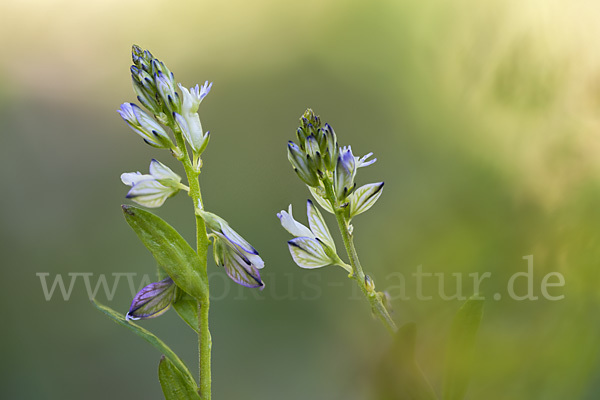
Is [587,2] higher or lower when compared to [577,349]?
higher

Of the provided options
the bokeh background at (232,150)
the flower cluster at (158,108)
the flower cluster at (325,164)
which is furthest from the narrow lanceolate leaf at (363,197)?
the bokeh background at (232,150)

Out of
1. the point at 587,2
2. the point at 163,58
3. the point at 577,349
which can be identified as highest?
the point at 163,58

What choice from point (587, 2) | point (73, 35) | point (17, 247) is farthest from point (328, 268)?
point (73, 35)

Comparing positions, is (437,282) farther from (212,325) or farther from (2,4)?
(2,4)

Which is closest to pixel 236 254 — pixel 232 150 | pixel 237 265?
pixel 237 265

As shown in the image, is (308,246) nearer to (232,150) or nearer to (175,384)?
(175,384)

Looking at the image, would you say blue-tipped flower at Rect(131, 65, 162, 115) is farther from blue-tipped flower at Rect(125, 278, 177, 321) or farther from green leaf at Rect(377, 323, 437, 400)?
green leaf at Rect(377, 323, 437, 400)
